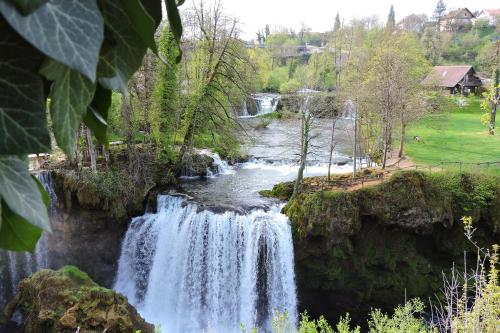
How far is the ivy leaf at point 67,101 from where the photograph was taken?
0.60m

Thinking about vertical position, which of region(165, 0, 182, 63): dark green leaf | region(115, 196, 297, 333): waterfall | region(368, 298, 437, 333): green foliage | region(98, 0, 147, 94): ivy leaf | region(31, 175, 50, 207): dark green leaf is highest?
region(165, 0, 182, 63): dark green leaf

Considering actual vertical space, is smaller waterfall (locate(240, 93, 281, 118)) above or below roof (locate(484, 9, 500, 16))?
below

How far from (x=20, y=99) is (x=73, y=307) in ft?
37.6

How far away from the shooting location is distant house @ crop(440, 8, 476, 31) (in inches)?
2941

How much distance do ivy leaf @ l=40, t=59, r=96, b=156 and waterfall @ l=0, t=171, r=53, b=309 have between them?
50.7 ft

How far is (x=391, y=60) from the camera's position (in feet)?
65.0

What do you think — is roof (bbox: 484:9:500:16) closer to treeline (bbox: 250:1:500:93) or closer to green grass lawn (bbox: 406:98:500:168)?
treeline (bbox: 250:1:500:93)

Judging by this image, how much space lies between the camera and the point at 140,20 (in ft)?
2.12

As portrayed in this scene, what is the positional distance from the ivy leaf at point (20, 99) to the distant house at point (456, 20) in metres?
85.2

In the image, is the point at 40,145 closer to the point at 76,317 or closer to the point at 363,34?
the point at 76,317

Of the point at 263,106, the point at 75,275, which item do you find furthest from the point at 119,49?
the point at 263,106

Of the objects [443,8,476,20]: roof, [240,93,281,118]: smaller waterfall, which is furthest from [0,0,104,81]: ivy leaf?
[443,8,476,20]: roof

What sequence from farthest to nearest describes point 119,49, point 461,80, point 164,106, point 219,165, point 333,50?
1. point 333,50
2. point 461,80
3. point 219,165
4. point 164,106
5. point 119,49

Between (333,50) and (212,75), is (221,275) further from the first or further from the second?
(333,50)
